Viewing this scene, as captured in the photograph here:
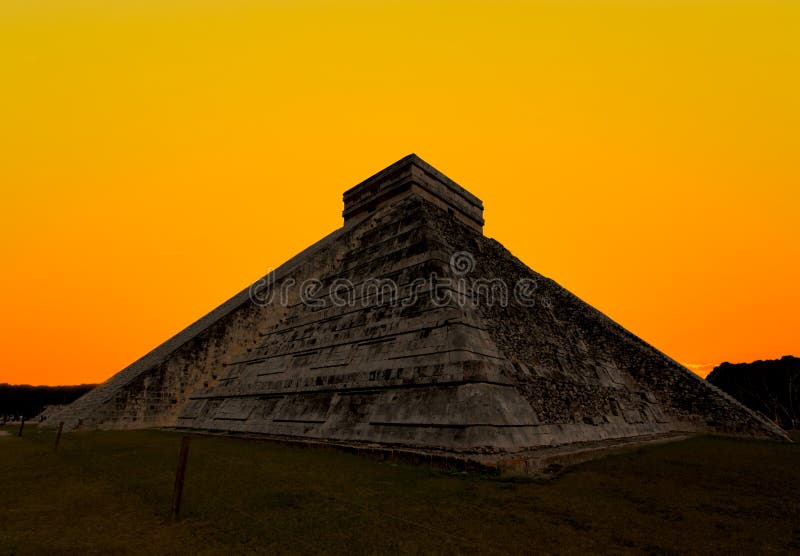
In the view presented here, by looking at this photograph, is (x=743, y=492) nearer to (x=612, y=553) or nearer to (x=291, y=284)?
(x=612, y=553)

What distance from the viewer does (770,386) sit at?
27047 millimetres

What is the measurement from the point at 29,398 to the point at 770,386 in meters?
57.8

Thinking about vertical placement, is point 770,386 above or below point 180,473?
above

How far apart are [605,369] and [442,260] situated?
749 centimetres

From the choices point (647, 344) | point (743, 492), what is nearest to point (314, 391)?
point (743, 492)

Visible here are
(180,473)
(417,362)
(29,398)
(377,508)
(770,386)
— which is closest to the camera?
(180,473)

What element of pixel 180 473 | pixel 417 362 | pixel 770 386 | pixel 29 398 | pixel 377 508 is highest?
pixel 770 386

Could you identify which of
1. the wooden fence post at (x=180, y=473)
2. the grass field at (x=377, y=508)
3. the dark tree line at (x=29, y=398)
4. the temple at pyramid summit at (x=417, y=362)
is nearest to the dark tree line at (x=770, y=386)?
the temple at pyramid summit at (x=417, y=362)

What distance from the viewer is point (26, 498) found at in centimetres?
522

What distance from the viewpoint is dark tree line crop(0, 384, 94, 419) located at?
34062 mm

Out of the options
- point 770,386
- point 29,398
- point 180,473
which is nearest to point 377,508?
point 180,473

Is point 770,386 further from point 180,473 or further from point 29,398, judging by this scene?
point 29,398

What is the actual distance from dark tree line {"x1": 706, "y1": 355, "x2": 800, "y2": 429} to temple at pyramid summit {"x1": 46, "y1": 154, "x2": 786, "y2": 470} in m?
17.3

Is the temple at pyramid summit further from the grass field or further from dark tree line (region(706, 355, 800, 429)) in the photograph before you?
dark tree line (region(706, 355, 800, 429))
